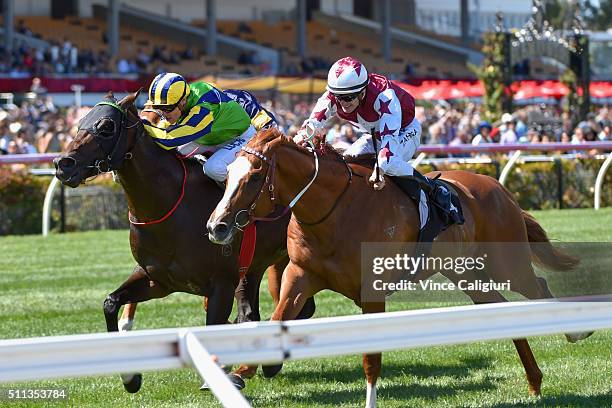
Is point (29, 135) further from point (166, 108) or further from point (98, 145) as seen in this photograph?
point (98, 145)

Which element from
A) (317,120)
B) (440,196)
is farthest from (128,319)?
(440,196)

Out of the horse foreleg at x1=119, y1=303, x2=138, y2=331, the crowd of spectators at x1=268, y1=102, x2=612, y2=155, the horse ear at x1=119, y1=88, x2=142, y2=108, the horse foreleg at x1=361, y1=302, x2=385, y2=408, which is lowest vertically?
the crowd of spectators at x1=268, y1=102, x2=612, y2=155

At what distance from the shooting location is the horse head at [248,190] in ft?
17.3

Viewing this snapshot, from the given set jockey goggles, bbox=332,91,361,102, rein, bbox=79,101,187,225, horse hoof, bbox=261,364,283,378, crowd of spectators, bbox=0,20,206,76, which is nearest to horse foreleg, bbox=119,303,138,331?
rein, bbox=79,101,187,225

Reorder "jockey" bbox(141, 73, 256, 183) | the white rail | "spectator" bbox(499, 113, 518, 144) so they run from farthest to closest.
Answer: "spectator" bbox(499, 113, 518, 144) → "jockey" bbox(141, 73, 256, 183) → the white rail

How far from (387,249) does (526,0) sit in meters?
57.9

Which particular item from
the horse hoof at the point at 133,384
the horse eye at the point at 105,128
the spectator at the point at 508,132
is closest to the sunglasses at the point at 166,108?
the horse eye at the point at 105,128

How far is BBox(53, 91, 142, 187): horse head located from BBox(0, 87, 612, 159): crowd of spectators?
9625 mm

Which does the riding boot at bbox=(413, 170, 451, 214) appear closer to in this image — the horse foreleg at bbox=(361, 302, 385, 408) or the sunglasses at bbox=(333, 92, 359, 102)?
the sunglasses at bbox=(333, 92, 359, 102)

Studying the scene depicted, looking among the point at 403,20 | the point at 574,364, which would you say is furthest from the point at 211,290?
the point at 403,20

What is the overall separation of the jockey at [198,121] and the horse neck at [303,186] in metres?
1.07

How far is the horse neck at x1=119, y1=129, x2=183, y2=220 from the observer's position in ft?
21.2

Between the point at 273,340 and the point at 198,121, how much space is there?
3.19 meters

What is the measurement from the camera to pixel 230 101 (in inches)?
280
